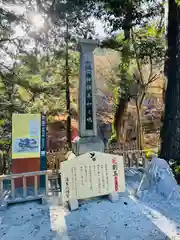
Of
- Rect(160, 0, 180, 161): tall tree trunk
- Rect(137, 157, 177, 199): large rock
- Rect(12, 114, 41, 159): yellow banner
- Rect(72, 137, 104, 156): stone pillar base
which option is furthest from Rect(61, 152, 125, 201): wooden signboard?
Rect(160, 0, 180, 161): tall tree trunk

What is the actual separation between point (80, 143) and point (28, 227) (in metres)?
1.45

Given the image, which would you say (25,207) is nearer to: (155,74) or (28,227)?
(28,227)

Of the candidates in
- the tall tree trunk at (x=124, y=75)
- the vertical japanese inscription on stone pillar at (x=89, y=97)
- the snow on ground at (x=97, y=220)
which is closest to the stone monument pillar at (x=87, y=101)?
the vertical japanese inscription on stone pillar at (x=89, y=97)

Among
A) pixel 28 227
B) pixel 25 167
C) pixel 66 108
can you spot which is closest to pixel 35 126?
pixel 25 167

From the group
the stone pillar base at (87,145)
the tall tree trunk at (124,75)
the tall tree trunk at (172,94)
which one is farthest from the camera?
the tall tree trunk at (124,75)

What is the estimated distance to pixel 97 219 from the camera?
3.18m

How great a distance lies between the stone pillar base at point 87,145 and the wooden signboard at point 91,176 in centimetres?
18

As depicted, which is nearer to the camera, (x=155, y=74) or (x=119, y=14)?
(x=119, y=14)

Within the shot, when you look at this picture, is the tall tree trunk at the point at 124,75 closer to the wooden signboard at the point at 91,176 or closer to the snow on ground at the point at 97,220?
the wooden signboard at the point at 91,176

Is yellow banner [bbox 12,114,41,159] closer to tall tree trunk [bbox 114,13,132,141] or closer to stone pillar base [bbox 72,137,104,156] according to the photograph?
stone pillar base [bbox 72,137,104,156]

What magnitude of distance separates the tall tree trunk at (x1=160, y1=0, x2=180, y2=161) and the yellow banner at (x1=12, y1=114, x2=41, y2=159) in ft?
9.23

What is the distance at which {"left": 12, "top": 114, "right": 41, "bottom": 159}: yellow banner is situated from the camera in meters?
4.05

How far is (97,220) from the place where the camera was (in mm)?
3154

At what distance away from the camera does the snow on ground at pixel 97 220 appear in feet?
9.22
